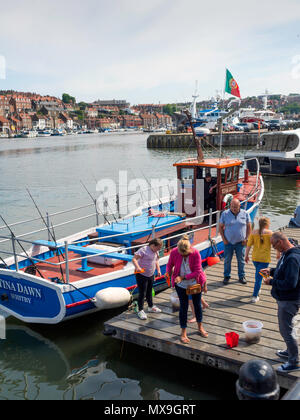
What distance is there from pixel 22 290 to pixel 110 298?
6.10 feet

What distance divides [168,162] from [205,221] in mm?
33412

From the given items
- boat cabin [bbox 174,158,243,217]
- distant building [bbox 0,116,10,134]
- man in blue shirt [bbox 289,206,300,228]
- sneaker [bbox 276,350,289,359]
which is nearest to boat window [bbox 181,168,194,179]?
boat cabin [bbox 174,158,243,217]

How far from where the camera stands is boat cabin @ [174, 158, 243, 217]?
38.9 ft

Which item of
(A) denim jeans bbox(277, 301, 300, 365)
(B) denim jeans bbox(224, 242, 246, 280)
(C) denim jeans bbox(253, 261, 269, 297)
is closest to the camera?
(A) denim jeans bbox(277, 301, 300, 365)

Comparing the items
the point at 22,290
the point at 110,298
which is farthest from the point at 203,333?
the point at 22,290

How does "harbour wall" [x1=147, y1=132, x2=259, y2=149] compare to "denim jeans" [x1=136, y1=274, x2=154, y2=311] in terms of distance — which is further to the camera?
"harbour wall" [x1=147, y1=132, x2=259, y2=149]

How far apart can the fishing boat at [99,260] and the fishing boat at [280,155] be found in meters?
18.8

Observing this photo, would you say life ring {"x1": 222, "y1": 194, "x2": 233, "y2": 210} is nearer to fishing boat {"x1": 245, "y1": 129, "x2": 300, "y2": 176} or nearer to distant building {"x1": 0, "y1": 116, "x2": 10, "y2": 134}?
fishing boat {"x1": 245, "y1": 129, "x2": 300, "y2": 176}

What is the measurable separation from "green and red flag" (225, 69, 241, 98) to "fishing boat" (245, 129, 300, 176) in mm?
16362

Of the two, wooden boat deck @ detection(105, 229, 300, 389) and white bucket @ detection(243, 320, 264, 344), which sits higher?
white bucket @ detection(243, 320, 264, 344)

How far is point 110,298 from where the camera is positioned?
7.60 m

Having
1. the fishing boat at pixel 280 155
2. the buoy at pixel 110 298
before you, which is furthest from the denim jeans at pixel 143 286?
the fishing boat at pixel 280 155
